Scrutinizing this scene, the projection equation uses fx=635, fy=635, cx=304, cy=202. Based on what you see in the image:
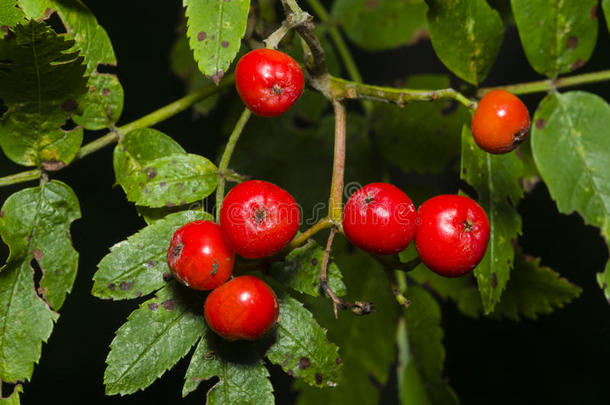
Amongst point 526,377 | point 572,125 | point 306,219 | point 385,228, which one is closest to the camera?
point 385,228

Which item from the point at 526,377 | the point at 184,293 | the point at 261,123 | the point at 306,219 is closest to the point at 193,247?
the point at 184,293

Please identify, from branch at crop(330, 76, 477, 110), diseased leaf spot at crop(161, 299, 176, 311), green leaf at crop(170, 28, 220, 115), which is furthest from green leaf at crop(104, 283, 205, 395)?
green leaf at crop(170, 28, 220, 115)

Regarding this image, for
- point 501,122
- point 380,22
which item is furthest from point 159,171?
point 380,22

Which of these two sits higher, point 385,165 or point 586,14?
point 586,14

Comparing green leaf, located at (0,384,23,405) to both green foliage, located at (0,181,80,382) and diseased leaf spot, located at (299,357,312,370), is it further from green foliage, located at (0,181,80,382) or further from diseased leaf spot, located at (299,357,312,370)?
diseased leaf spot, located at (299,357,312,370)

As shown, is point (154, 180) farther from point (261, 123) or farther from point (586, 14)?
point (586, 14)

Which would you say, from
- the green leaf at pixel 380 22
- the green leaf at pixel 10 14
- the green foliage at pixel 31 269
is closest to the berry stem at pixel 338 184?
the green foliage at pixel 31 269
